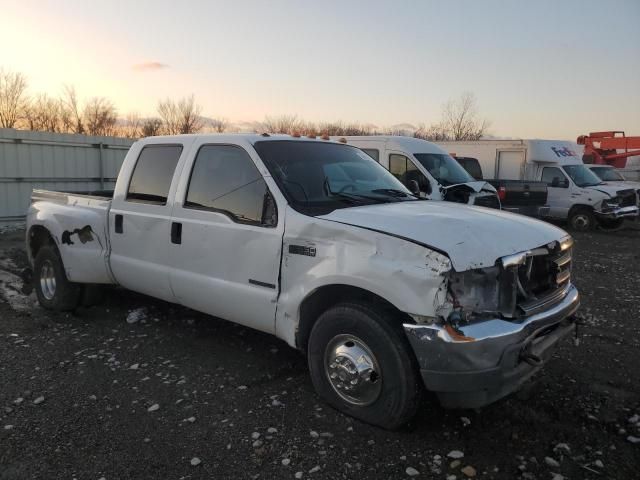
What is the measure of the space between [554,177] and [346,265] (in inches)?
533

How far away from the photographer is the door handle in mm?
4273

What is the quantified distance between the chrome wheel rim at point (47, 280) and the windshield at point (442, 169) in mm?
6896

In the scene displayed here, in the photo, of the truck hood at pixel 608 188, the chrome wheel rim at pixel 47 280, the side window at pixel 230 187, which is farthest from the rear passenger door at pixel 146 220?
the truck hood at pixel 608 188

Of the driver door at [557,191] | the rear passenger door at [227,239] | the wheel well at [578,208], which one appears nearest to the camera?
the rear passenger door at [227,239]

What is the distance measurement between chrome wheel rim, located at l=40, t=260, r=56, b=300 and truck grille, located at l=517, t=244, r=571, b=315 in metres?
4.89

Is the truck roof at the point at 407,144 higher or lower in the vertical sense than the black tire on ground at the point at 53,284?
higher

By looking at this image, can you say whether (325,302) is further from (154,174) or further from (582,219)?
(582,219)

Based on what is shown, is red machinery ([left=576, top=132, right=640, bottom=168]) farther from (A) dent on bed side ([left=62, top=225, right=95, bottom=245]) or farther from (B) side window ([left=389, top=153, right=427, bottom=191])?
(A) dent on bed side ([left=62, top=225, right=95, bottom=245])

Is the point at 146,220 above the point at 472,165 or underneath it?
underneath

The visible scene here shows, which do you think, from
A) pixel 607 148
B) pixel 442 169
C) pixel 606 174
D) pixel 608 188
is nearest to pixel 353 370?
pixel 442 169

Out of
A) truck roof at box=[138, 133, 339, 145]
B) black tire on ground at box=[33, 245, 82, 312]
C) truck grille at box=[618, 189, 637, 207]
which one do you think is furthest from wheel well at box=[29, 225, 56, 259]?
truck grille at box=[618, 189, 637, 207]

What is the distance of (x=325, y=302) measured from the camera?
11.5 ft

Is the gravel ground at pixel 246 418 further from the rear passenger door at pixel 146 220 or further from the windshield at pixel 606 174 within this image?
the windshield at pixel 606 174

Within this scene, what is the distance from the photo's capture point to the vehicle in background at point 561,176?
14000 mm
